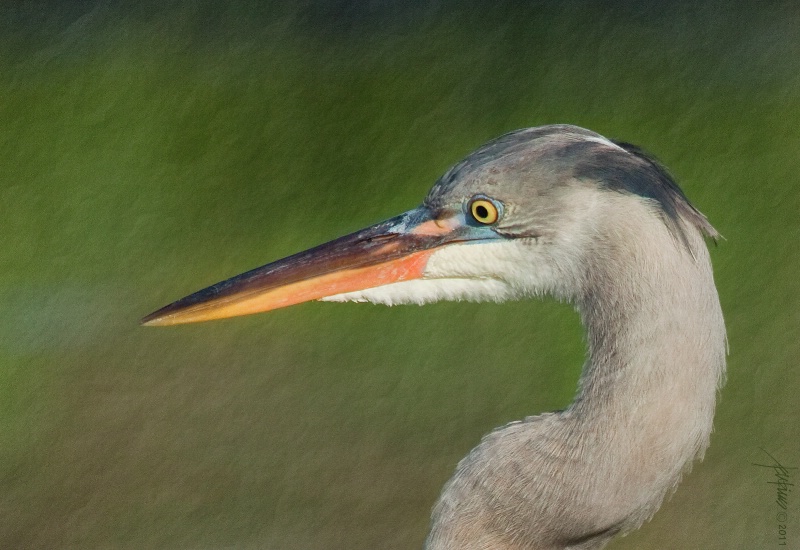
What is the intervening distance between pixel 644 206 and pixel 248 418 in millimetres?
1808

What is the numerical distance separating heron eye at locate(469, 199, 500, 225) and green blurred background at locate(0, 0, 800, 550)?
3.40 ft

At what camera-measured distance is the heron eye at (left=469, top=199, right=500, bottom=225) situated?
1.35 m

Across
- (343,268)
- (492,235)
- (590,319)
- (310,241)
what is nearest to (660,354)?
Answer: (590,319)

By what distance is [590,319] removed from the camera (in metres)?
1.26

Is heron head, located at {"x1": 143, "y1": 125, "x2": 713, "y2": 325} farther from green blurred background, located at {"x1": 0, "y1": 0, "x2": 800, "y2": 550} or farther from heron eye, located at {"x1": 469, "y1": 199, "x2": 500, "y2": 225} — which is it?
green blurred background, located at {"x1": 0, "y1": 0, "x2": 800, "y2": 550}

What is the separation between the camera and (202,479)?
8.89 ft

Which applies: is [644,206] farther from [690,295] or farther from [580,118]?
[580,118]

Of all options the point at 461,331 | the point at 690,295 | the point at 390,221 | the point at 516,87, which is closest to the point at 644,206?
the point at 690,295

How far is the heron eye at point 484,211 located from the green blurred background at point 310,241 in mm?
1038

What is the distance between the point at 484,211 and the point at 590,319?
0.79 feet
